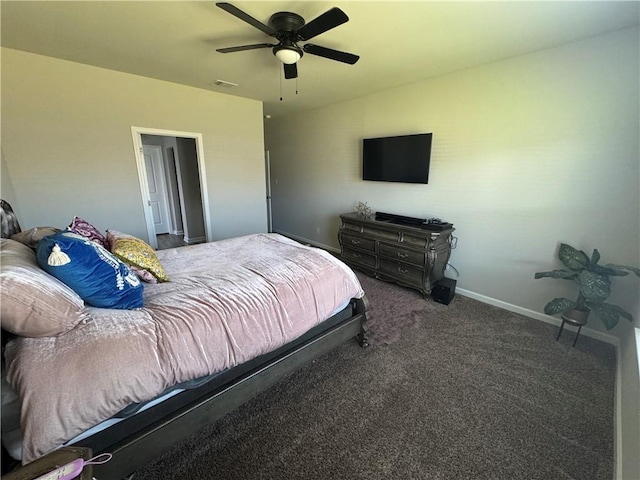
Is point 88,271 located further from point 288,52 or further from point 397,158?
point 397,158

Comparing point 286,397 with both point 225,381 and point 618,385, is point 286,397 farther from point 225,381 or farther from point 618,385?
point 618,385

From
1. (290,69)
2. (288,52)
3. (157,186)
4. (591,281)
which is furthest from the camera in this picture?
(157,186)

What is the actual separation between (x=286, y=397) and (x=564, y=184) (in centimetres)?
303

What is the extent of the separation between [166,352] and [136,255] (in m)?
0.83

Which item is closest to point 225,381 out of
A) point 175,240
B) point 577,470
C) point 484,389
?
point 484,389

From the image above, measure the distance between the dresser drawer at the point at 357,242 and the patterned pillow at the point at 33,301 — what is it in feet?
9.78

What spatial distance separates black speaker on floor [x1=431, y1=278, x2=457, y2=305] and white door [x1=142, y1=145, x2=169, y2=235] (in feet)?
18.4

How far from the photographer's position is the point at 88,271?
1.28m

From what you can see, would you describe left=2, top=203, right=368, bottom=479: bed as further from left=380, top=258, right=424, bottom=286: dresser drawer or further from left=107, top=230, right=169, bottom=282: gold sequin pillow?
left=380, top=258, right=424, bottom=286: dresser drawer

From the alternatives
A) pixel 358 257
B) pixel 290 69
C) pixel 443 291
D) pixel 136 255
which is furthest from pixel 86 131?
pixel 443 291

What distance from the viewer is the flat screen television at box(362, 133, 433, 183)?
3.36 m

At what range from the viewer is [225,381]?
5.06 feet

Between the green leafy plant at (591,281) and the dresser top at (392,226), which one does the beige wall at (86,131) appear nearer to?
the dresser top at (392,226)

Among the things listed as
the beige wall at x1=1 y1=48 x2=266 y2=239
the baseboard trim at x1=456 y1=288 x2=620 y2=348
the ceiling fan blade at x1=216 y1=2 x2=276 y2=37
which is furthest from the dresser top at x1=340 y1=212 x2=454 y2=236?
the ceiling fan blade at x1=216 y1=2 x2=276 y2=37
